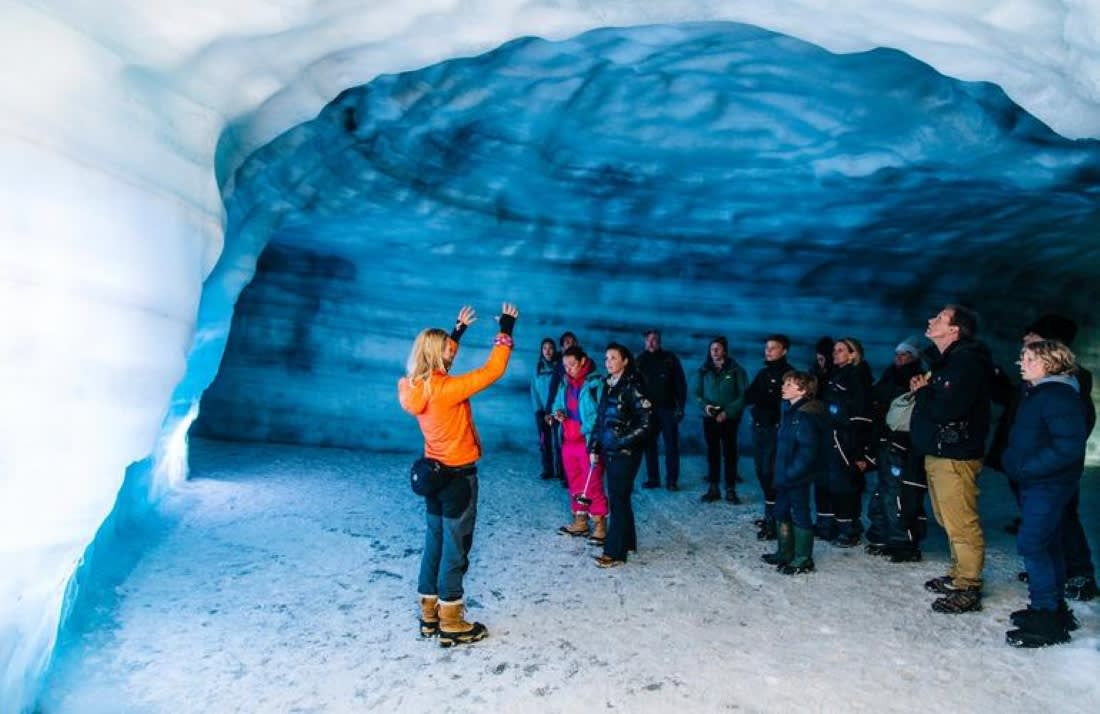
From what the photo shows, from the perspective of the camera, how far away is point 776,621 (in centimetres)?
391

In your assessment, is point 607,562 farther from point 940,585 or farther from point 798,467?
point 940,585

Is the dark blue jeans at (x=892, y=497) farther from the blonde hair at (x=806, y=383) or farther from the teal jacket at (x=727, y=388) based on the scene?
the teal jacket at (x=727, y=388)

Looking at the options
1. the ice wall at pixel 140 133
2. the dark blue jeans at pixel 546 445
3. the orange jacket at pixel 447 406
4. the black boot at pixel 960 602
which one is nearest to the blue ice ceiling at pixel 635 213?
the ice wall at pixel 140 133

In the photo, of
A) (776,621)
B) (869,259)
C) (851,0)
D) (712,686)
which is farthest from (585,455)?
(869,259)

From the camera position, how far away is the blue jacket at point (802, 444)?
4488mm

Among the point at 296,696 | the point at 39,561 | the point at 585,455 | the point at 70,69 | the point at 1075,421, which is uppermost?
the point at 70,69

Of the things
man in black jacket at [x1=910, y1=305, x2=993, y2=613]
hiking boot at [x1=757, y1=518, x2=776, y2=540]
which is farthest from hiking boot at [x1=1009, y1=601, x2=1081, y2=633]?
hiking boot at [x1=757, y1=518, x2=776, y2=540]

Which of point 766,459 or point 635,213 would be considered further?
point 635,213

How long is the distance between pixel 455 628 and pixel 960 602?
9.03 feet

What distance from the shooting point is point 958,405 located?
3961 millimetres

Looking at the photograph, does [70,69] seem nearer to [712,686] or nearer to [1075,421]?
[712,686]

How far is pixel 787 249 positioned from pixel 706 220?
1.23 metres

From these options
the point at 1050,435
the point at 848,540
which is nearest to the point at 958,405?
the point at 1050,435

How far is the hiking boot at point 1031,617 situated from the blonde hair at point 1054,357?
1160 mm
